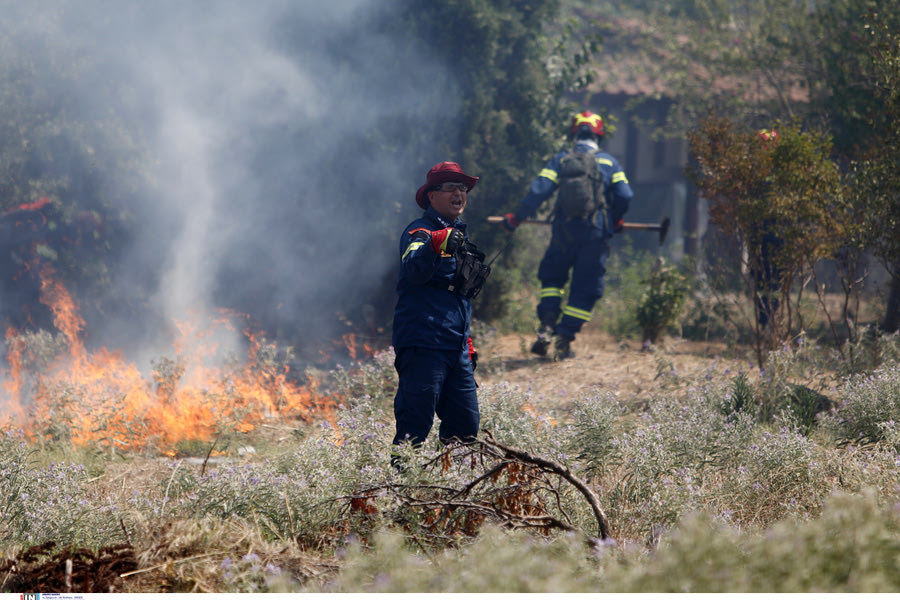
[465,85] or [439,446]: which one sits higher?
[465,85]

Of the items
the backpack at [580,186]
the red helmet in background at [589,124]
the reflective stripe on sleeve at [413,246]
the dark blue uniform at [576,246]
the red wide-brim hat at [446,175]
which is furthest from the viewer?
the red helmet in background at [589,124]

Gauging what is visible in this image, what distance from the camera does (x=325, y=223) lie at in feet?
26.1

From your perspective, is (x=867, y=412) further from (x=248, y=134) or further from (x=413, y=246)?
(x=248, y=134)

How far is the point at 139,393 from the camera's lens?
5.97 meters

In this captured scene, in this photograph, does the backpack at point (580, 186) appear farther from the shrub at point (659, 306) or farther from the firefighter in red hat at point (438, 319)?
the firefighter in red hat at point (438, 319)

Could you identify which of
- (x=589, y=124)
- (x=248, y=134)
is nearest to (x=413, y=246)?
(x=248, y=134)

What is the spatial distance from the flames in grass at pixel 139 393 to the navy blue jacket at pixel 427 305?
7.17ft

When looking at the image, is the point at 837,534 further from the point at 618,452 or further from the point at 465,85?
the point at 465,85

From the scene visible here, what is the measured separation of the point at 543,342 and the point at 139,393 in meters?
3.83

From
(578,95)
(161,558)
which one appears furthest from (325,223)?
(578,95)

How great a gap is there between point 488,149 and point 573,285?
1.91 metres

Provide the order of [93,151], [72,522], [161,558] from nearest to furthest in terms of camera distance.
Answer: [161,558] < [72,522] < [93,151]

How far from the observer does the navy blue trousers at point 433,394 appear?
3801 mm

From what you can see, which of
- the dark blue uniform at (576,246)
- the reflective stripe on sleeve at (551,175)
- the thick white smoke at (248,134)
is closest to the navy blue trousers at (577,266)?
the dark blue uniform at (576,246)
